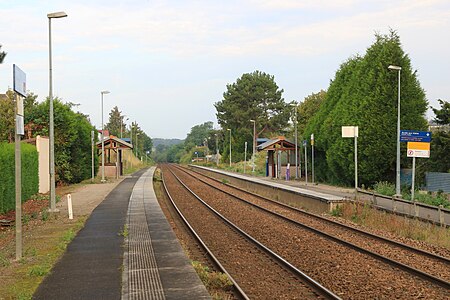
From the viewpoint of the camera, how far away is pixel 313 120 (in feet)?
148

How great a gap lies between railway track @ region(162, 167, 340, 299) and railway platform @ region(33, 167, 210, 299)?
1.11 metres

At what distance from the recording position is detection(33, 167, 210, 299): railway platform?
8.07 meters

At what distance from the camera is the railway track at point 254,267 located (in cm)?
919

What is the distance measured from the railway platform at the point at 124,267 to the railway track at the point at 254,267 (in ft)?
3.66

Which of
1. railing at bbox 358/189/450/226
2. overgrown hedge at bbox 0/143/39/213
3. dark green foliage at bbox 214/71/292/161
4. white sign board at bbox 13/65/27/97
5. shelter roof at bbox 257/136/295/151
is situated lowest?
railing at bbox 358/189/450/226

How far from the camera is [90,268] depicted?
9.96m

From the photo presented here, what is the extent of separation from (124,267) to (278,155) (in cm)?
4064

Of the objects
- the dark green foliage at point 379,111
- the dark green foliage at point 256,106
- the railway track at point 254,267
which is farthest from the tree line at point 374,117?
the dark green foliage at point 256,106

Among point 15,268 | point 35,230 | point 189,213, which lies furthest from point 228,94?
point 15,268

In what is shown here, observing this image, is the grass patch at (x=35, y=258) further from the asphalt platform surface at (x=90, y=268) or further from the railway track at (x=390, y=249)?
the railway track at (x=390, y=249)

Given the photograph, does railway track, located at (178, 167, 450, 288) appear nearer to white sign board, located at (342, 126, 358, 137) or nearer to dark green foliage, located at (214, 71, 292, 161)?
white sign board, located at (342, 126, 358, 137)

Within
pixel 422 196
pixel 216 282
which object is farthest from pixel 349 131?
pixel 216 282

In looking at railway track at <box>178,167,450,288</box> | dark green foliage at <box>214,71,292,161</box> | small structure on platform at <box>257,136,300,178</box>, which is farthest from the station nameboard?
dark green foliage at <box>214,71,292,161</box>

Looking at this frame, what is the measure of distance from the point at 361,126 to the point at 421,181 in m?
5.70
